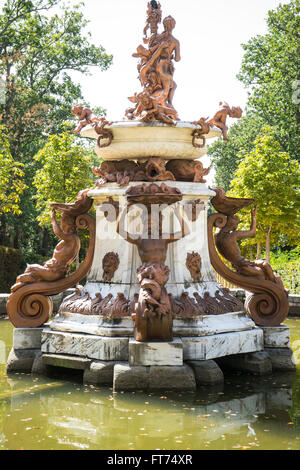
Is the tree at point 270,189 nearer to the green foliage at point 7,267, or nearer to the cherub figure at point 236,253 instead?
the green foliage at point 7,267

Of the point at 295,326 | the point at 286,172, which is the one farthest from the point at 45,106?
the point at 295,326

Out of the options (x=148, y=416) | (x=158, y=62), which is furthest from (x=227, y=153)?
(x=148, y=416)

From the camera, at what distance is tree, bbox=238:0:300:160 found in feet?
80.8

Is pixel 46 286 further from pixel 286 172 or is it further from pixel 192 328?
pixel 286 172

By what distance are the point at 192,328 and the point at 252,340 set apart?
2.60 feet

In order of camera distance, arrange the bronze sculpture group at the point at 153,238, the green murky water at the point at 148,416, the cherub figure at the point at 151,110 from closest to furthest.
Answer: the green murky water at the point at 148,416 → the bronze sculpture group at the point at 153,238 → the cherub figure at the point at 151,110

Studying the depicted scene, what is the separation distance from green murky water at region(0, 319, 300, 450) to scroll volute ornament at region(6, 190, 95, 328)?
0.71m

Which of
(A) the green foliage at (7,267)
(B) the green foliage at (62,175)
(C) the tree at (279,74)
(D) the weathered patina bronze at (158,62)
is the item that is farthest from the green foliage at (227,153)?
(D) the weathered patina bronze at (158,62)

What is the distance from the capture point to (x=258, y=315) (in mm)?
6707

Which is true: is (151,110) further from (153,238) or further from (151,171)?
(153,238)

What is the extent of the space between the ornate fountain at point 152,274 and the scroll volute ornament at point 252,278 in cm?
1

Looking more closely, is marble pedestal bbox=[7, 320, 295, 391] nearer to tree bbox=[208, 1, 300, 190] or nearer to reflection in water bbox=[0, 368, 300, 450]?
reflection in water bbox=[0, 368, 300, 450]

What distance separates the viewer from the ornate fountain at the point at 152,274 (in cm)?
563

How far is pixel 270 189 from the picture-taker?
18.1m
